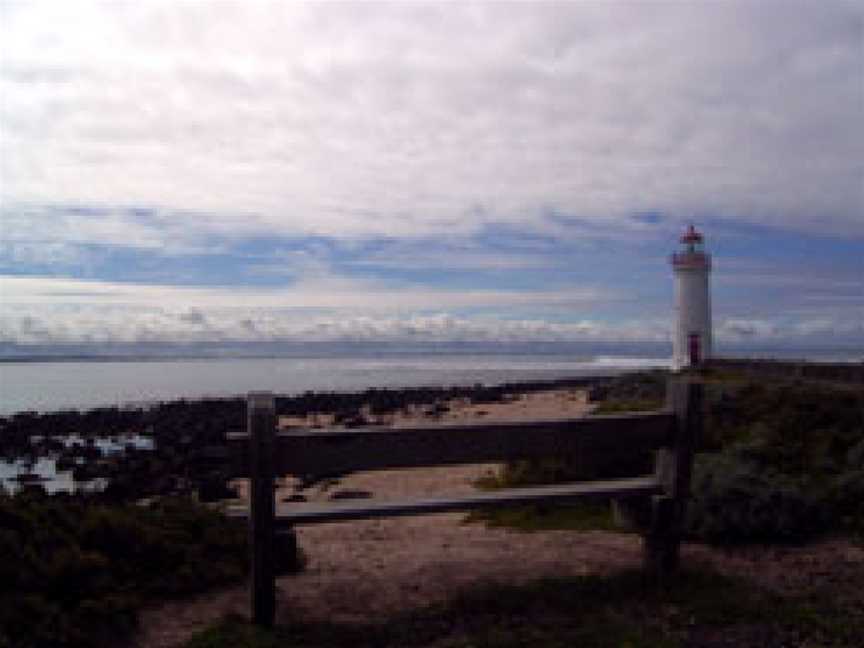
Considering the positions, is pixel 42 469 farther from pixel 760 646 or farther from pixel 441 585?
pixel 760 646

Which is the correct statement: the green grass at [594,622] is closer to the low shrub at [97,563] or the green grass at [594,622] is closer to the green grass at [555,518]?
the low shrub at [97,563]

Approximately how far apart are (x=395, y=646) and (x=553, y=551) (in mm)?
2102

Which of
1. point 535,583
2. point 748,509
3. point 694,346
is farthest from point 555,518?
point 694,346

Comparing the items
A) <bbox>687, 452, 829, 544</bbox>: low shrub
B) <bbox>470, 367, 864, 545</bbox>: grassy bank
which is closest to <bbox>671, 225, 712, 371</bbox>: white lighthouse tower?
<bbox>470, 367, 864, 545</bbox>: grassy bank

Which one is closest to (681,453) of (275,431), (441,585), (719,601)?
(719,601)

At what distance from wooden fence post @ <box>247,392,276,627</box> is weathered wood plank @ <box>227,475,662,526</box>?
0.42ft

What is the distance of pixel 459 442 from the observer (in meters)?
5.35

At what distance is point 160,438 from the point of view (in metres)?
24.9

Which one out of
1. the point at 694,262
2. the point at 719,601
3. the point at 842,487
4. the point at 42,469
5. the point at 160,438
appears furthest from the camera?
the point at 694,262

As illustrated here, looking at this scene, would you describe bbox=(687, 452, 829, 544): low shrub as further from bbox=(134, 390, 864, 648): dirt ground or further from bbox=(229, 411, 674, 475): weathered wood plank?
bbox=(229, 411, 674, 475): weathered wood plank

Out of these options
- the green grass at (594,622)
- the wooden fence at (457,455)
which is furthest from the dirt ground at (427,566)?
the wooden fence at (457,455)

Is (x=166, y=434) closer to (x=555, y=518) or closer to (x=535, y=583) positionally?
(x=555, y=518)

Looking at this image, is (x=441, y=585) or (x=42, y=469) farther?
(x=42, y=469)

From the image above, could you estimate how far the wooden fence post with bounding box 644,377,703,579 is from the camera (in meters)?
5.76
